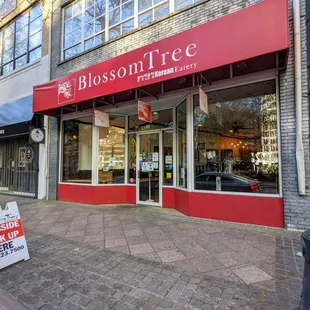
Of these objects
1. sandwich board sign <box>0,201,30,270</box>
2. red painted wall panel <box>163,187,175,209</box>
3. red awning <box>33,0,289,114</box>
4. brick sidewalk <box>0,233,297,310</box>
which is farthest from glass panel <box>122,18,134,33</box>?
brick sidewalk <box>0,233,297,310</box>

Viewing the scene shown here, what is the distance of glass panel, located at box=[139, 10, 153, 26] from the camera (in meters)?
7.10

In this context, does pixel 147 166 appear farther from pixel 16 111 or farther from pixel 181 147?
pixel 16 111

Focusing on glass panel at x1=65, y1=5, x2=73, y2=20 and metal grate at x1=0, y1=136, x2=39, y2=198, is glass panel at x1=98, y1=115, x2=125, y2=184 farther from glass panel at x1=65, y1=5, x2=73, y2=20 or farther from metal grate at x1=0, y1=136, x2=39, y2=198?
glass panel at x1=65, y1=5, x2=73, y2=20

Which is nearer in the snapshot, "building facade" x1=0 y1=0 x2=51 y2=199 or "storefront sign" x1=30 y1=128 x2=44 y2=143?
"storefront sign" x1=30 y1=128 x2=44 y2=143

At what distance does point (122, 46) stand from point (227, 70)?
382cm

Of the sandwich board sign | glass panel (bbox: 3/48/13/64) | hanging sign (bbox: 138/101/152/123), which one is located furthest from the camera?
glass panel (bbox: 3/48/13/64)

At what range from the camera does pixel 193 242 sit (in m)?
4.35

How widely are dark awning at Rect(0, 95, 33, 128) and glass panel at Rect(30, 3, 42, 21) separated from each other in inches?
152

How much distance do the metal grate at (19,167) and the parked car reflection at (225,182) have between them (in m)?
7.04

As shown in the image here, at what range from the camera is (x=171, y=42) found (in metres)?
5.36

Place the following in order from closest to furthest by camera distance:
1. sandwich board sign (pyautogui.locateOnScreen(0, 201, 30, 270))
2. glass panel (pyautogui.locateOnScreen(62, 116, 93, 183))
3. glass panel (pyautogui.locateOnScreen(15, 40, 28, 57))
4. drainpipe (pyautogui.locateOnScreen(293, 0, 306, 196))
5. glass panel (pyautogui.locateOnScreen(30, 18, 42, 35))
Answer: sandwich board sign (pyautogui.locateOnScreen(0, 201, 30, 270)), drainpipe (pyautogui.locateOnScreen(293, 0, 306, 196)), glass panel (pyautogui.locateOnScreen(62, 116, 93, 183)), glass panel (pyautogui.locateOnScreen(30, 18, 42, 35)), glass panel (pyautogui.locateOnScreen(15, 40, 28, 57))

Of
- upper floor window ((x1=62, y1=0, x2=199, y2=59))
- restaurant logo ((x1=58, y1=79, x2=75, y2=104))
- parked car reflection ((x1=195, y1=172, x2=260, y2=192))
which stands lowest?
parked car reflection ((x1=195, y1=172, x2=260, y2=192))

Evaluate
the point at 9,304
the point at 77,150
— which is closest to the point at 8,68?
the point at 77,150

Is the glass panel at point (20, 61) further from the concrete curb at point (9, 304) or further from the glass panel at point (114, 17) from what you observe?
the concrete curb at point (9, 304)
